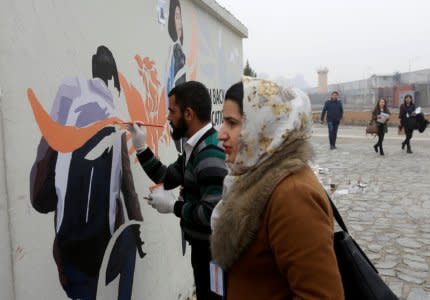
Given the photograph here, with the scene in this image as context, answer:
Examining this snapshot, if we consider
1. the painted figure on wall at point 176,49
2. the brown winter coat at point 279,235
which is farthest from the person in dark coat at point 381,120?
the brown winter coat at point 279,235

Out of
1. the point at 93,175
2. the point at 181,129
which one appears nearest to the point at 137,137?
the point at 181,129

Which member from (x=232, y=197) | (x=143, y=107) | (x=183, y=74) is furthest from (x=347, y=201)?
(x=232, y=197)

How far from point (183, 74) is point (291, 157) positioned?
243 cm

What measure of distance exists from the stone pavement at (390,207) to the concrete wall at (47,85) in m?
1.20

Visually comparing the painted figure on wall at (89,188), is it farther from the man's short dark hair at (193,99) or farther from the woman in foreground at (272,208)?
the woman in foreground at (272,208)

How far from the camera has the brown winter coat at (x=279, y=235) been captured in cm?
129

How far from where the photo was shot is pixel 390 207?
6766 millimetres

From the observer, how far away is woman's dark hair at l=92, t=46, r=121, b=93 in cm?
232

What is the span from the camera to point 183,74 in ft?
12.2

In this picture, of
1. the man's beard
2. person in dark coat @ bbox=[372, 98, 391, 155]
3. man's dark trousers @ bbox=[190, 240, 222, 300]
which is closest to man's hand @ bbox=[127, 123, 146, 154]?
the man's beard

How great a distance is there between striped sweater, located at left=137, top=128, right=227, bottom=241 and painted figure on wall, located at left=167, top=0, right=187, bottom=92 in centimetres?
119

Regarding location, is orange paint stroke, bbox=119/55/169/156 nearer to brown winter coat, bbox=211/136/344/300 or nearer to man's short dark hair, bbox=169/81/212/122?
man's short dark hair, bbox=169/81/212/122

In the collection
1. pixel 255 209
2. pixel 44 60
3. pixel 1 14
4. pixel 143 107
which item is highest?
pixel 1 14

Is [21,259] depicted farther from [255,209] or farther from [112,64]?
[112,64]
